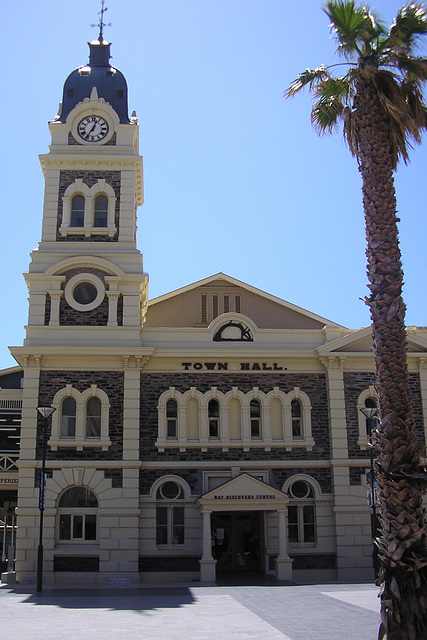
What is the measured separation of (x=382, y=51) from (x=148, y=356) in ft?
50.1

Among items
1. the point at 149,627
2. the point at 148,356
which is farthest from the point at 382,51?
the point at 148,356

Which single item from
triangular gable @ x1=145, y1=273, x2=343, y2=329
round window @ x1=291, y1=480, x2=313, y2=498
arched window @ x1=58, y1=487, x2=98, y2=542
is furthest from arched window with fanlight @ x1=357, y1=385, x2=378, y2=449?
arched window @ x1=58, y1=487, x2=98, y2=542

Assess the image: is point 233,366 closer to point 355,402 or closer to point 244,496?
point 355,402

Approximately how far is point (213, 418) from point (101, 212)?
939 cm

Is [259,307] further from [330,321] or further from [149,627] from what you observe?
[149,627]

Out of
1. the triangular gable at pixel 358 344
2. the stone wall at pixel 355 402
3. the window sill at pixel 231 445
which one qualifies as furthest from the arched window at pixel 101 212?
the stone wall at pixel 355 402

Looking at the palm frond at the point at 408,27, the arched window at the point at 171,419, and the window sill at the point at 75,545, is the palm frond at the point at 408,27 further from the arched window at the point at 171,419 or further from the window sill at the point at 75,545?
the window sill at the point at 75,545

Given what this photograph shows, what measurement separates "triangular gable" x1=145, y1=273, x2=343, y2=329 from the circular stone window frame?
16.1 ft

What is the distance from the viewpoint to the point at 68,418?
2658 centimetres

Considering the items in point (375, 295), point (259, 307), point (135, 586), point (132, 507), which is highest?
point (259, 307)

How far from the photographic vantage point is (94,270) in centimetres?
2780

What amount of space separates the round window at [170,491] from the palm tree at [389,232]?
14.9 meters

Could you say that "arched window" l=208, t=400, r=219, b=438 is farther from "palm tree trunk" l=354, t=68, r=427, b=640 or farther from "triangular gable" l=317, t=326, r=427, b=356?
"palm tree trunk" l=354, t=68, r=427, b=640

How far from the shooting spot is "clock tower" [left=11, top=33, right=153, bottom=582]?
25281mm
